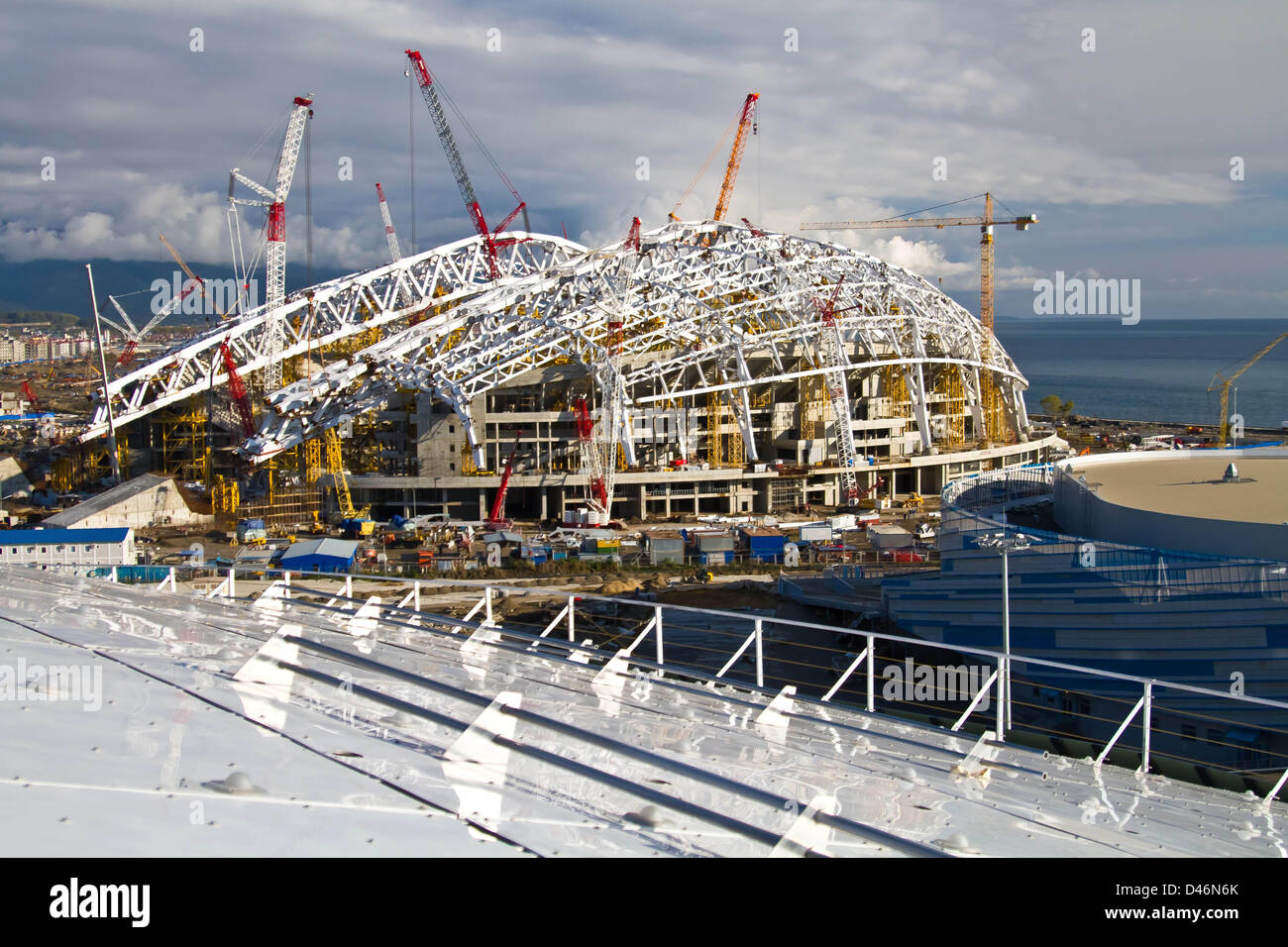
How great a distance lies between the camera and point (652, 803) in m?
3.72

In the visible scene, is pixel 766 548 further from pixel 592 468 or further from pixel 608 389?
pixel 608 389

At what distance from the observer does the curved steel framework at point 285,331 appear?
35.8 meters

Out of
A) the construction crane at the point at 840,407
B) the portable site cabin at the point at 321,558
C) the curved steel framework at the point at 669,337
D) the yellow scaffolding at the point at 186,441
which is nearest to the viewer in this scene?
the portable site cabin at the point at 321,558

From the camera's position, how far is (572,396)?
35.9m

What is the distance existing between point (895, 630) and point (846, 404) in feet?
60.3

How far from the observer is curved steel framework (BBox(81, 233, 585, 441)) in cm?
3575

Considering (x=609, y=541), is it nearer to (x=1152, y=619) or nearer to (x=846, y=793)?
(x=1152, y=619)

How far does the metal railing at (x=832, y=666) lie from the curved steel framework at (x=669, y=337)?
10.00 m

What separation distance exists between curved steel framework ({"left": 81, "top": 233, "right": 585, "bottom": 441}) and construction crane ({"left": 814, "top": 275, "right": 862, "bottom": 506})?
1079 cm

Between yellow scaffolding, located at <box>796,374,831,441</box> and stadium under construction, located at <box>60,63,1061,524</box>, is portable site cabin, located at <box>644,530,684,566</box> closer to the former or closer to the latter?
stadium under construction, located at <box>60,63,1061,524</box>

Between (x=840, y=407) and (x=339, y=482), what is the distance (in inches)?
690

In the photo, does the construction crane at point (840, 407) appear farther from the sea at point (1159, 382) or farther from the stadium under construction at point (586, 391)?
the sea at point (1159, 382)

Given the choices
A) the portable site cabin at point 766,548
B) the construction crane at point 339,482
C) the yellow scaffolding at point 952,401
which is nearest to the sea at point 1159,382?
the yellow scaffolding at point 952,401

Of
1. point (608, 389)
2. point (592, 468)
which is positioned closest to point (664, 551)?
point (592, 468)
